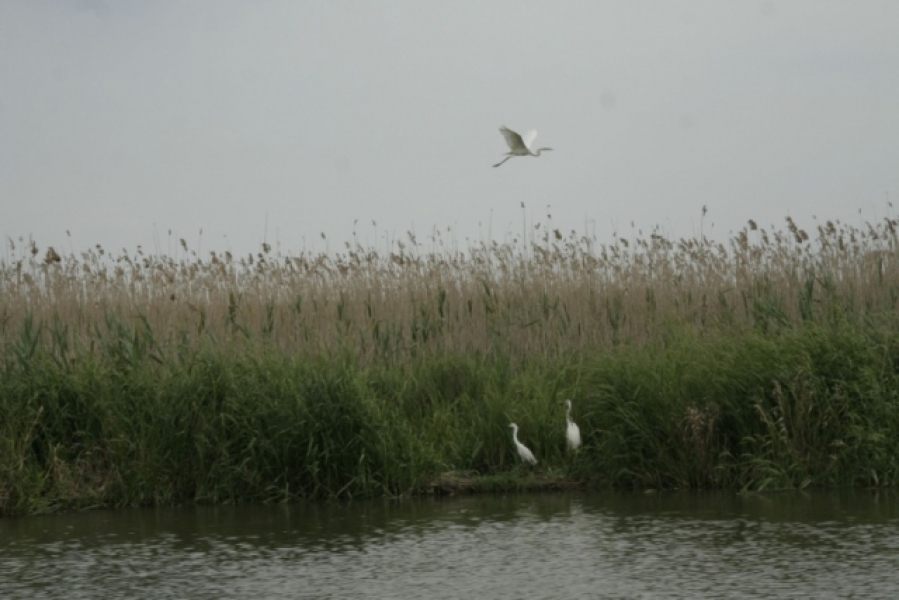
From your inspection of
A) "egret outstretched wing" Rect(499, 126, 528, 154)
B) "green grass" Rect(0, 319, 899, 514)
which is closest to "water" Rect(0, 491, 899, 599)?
"green grass" Rect(0, 319, 899, 514)

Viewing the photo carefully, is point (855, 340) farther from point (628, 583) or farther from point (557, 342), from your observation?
point (628, 583)

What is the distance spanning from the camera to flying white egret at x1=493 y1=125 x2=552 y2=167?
40.3ft

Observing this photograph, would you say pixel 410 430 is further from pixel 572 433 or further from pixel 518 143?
pixel 518 143

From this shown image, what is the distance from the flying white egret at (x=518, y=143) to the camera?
12.3 meters

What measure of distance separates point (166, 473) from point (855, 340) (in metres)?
5.77

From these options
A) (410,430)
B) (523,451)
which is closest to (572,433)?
(523,451)

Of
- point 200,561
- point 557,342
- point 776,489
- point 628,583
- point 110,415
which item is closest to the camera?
point 628,583

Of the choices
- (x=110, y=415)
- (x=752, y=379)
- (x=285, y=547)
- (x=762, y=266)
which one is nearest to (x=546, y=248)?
(x=762, y=266)

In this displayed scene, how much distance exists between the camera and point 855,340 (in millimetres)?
10383

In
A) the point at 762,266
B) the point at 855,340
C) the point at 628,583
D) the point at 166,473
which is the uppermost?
the point at 762,266

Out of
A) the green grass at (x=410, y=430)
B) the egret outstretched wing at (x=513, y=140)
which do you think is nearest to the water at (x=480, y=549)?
the green grass at (x=410, y=430)

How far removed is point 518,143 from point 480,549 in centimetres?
583

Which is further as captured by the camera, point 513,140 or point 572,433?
point 513,140

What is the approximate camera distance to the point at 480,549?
24.6 ft
